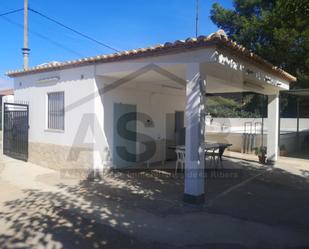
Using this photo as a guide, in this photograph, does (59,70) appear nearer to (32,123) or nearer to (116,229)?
(32,123)

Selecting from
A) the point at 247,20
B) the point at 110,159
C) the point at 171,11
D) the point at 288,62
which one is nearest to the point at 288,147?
the point at 288,62

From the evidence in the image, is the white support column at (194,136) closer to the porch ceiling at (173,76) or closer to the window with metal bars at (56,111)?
the porch ceiling at (173,76)

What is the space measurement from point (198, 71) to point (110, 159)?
4.33m

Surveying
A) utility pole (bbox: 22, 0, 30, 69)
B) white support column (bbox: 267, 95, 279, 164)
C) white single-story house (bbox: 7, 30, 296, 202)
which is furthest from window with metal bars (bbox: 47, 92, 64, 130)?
white support column (bbox: 267, 95, 279, 164)

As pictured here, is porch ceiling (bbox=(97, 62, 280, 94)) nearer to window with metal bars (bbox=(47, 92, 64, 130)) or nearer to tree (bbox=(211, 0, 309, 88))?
window with metal bars (bbox=(47, 92, 64, 130))

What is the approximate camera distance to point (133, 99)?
31.9ft

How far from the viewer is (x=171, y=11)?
50.6 ft

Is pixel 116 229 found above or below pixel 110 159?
below

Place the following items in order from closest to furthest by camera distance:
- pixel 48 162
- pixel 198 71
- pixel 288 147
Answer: pixel 198 71
pixel 48 162
pixel 288 147

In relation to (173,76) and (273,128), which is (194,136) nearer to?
(173,76)

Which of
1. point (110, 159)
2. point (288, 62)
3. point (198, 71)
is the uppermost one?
point (288, 62)

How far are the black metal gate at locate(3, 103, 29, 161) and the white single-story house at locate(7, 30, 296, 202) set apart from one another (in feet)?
1.16

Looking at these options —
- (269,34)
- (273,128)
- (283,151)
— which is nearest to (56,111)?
(273,128)

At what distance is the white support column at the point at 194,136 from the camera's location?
6070 mm
